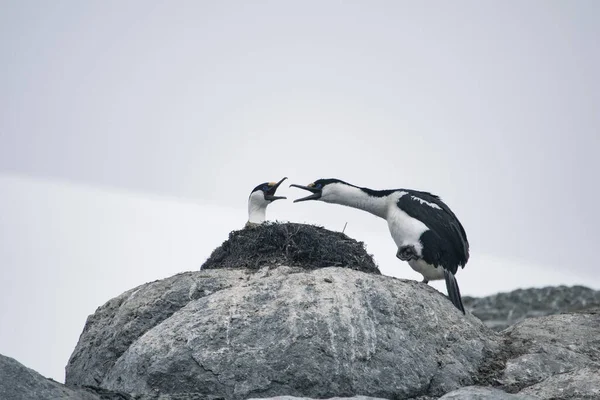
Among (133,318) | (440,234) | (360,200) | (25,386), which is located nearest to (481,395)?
(25,386)

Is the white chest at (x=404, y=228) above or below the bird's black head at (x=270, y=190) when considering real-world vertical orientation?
below

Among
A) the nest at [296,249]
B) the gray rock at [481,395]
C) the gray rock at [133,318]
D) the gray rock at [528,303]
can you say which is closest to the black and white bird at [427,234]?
the nest at [296,249]

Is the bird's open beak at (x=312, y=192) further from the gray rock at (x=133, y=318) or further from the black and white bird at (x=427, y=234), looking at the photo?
the gray rock at (x=133, y=318)

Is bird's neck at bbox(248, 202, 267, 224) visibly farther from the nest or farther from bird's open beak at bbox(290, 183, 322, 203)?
the nest

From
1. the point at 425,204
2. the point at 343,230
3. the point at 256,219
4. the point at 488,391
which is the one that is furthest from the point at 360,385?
the point at 256,219

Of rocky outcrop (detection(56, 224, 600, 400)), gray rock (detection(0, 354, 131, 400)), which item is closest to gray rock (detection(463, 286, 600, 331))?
rocky outcrop (detection(56, 224, 600, 400))

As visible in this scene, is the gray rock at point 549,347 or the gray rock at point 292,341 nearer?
the gray rock at point 292,341

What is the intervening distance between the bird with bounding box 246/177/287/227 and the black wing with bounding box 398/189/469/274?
254cm

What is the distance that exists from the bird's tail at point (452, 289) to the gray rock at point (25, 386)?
4.68 metres

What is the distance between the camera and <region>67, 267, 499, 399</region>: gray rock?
8766 millimetres

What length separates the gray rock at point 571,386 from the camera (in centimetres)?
824

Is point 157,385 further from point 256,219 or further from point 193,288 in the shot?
point 256,219

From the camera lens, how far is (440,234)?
456 inches

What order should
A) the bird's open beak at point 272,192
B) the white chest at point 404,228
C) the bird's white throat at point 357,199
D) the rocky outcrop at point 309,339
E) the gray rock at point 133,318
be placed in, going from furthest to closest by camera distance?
the bird's open beak at point 272,192
the bird's white throat at point 357,199
the white chest at point 404,228
the gray rock at point 133,318
the rocky outcrop at point 309,339
